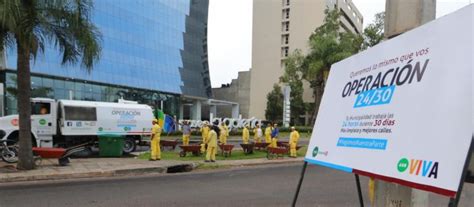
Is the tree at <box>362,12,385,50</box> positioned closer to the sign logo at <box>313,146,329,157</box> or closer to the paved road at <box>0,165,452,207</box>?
the paved road at <box>0,165,452,207</box>

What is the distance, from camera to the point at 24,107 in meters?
13.5

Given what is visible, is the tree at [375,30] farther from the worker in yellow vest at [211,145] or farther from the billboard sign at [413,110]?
the billboard sign at [413,110]

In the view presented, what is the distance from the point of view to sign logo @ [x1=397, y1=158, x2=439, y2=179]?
2.48m

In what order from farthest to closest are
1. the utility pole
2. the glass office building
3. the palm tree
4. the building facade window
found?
the glass office building → the building facade window → the palm tree → the utility pole

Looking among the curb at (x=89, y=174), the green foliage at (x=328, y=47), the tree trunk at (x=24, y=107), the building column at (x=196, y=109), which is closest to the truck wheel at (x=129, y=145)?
the curb at (x=89, y=174)

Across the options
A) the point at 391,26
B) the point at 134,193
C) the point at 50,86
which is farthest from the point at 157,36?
the point at 391,26

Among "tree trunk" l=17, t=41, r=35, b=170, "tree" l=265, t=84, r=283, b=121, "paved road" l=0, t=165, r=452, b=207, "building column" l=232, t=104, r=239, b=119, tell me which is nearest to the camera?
"paved road" l=0, t=165, r=452, b=207

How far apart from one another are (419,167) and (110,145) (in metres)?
18.6

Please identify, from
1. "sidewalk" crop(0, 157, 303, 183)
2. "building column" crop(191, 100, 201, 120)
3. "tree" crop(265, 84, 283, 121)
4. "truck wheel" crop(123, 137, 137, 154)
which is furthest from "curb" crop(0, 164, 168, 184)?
"tree" crop(265, 84, 283, 121)

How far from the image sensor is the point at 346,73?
13.2 feet

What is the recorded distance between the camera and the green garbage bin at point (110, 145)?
1959 centimetres

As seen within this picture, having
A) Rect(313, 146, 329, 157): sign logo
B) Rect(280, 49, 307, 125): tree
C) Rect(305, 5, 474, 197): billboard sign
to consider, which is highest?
Rect(280, 49, 307, 125): tree

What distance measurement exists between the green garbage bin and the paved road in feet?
24.6

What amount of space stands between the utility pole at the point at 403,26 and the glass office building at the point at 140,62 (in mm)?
44319
